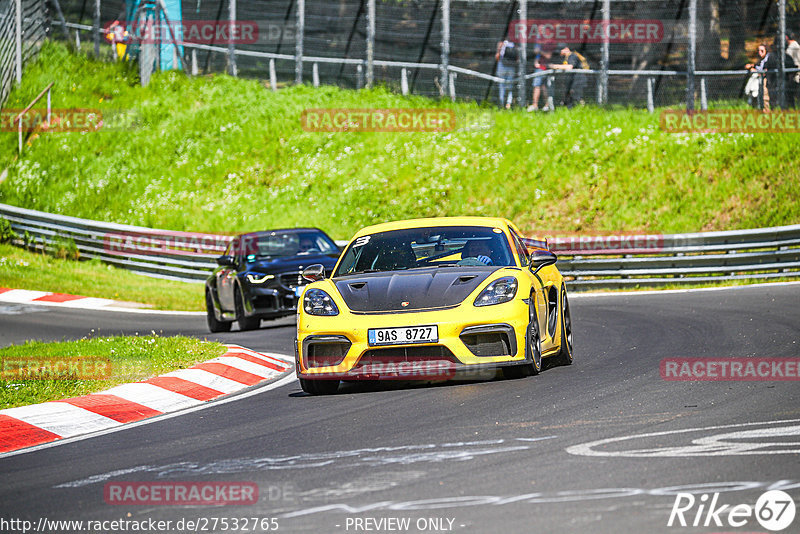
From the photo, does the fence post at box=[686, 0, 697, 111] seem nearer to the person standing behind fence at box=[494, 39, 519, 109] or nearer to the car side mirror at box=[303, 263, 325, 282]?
the person standing behind fence at box=[494, 39, 519, 109]

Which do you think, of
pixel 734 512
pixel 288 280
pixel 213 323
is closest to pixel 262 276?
pixel 288 280

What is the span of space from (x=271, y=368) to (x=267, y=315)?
4.95m

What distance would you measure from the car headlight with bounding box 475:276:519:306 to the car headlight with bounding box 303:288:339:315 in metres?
1.08

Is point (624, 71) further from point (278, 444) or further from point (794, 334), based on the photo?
point (278, 444)

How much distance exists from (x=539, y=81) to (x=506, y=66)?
35.3 inches

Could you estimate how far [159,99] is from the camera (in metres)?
33.8

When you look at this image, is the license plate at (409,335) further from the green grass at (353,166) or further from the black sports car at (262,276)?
Answer: the green grass at (353,166)

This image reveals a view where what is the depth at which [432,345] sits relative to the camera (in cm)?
841

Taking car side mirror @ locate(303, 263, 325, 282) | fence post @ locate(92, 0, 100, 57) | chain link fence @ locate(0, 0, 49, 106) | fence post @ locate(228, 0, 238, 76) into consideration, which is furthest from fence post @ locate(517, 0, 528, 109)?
car side mirror @ locate(303, 263, 325, 282)

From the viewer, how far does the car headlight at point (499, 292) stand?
8.66 m

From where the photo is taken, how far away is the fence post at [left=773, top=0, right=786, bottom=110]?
23.9 meters

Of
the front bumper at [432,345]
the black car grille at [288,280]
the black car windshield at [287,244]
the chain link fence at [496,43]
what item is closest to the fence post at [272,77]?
the chain link fence at [496,43]

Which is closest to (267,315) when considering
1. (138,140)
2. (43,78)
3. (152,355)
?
(152,355)

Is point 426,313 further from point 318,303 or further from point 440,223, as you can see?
Result: point 440,223
